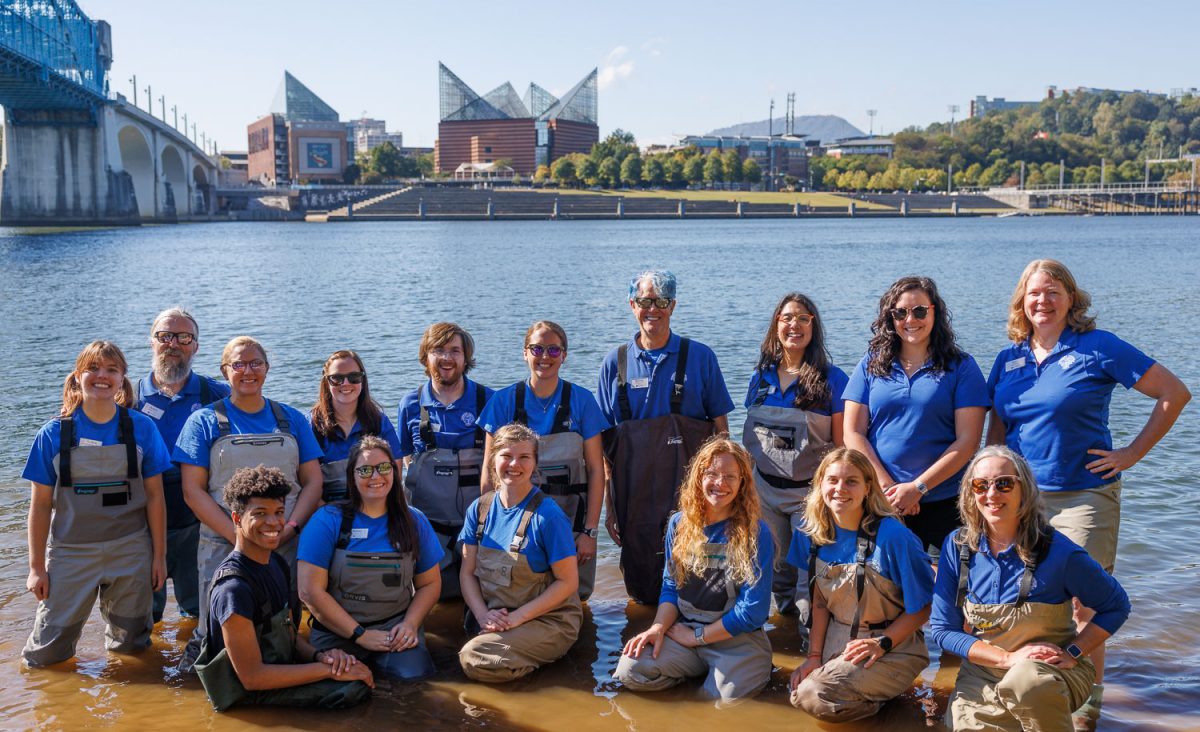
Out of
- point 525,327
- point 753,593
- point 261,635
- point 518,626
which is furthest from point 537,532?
point 525,327

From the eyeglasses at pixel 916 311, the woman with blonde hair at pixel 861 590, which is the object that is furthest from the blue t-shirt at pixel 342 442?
the eyeglasses at pixel 916 311

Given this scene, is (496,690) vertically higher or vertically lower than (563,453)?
lower

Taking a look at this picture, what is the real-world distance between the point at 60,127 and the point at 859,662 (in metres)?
102

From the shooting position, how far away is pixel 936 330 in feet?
17.4

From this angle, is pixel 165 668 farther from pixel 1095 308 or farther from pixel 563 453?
pixel 1095 308

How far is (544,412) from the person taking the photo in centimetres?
593

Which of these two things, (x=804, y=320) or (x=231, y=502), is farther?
(x=804, y=320)

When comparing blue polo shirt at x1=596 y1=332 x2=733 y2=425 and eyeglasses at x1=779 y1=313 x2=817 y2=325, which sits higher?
eyeglasses at x1=779 y1=313 x2=817 y2=325

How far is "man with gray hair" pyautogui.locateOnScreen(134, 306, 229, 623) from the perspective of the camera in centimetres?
596

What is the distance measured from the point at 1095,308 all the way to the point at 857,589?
29787 millimetres

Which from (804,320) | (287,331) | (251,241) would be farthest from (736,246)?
(804,320)

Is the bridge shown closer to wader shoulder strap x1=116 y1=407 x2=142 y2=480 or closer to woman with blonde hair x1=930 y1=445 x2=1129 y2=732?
wader shoulder strap x1=116 y1=407 x2=142 y2=480

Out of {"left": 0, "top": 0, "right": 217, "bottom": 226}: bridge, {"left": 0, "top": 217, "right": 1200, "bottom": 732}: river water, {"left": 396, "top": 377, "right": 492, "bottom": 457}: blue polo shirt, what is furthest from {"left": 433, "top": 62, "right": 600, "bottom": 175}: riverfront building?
{"left": 396, "top": 377, "right": 492, "bottom": 457}: blue polo shirt

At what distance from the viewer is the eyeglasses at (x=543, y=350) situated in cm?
581
